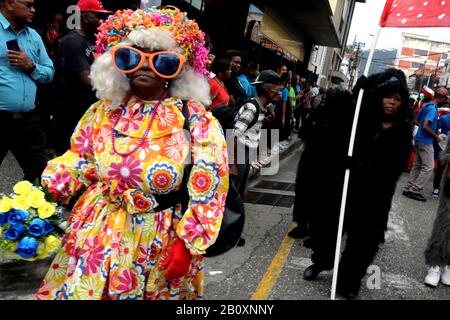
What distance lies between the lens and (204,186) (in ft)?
6.81

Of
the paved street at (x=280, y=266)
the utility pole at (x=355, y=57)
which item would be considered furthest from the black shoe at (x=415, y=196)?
the utility pole at (x=355, y=57)

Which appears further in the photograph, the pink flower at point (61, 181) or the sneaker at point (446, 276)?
the sneaker at point (446, 276)

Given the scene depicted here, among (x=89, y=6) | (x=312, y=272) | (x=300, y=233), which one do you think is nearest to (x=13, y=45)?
(x=89, y=6)

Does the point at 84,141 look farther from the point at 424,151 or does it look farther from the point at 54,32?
the point at 424,151

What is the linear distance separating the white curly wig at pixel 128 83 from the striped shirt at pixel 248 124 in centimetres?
241

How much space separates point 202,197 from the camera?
6.79ft

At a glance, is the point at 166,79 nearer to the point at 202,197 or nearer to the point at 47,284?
the point at 202,197

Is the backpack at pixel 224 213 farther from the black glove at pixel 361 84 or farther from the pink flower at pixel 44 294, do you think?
the black glove at pixel 361 84

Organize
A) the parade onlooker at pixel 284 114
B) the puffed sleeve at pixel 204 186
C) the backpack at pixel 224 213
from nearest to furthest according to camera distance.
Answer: the puffed sleeve at pixel 204 186, the backpack at pixel 224 213, the parade onlooker at pixel 284 114

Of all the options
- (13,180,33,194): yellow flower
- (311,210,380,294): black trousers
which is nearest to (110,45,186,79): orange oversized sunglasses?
(13,180,33,194): yellow flower

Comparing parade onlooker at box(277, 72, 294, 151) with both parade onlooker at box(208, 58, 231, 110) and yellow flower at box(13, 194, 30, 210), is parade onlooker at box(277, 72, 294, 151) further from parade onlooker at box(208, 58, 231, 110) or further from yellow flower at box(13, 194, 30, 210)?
yellow flower at box(13, 194, 30, 210)

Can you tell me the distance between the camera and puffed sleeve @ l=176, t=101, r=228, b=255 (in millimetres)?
2023

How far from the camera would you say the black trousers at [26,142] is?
356 centimetres

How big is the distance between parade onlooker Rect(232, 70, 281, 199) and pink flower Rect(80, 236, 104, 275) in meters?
2.80
